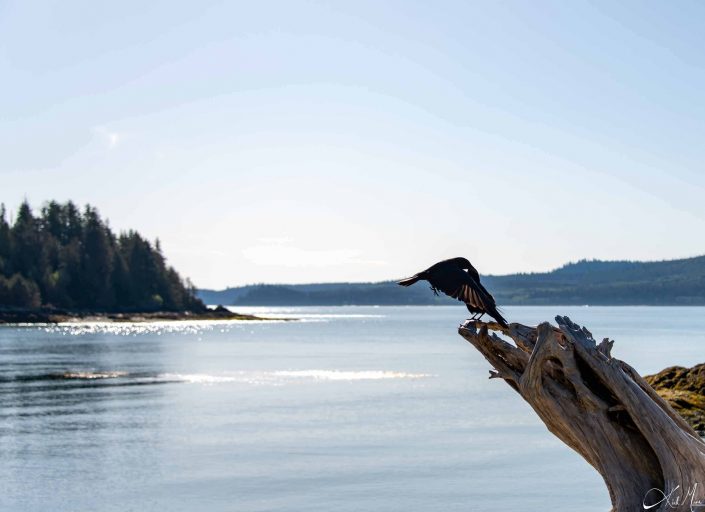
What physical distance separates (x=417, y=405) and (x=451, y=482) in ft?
64.4

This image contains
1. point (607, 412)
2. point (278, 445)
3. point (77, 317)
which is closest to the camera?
point (607, 412)

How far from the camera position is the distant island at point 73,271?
16950 centimetres

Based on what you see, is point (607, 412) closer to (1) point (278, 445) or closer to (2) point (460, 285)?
(2) point (460, 285)

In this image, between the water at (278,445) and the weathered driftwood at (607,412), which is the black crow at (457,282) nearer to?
the weathered driftwood at (607,412)

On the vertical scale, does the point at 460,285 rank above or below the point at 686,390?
above

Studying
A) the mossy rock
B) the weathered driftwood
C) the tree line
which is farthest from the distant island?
the weathered driftwood

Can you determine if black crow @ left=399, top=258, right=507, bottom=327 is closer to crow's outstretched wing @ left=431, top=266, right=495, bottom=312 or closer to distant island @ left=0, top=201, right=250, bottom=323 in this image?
crow's outstretched wing @ left=431, top=266, right=495, bottom=312

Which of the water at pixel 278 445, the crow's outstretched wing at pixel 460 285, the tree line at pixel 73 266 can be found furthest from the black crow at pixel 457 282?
the tree line at pixel 73 266

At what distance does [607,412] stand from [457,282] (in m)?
2.34

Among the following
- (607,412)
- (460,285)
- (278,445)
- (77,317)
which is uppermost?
(460,285)

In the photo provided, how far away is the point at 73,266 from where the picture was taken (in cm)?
18050

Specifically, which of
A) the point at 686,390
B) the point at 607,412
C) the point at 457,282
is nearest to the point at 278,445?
the point at 686,390

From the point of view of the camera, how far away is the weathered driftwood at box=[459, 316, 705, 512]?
439 inches

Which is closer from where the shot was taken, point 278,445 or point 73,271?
point 278,445
